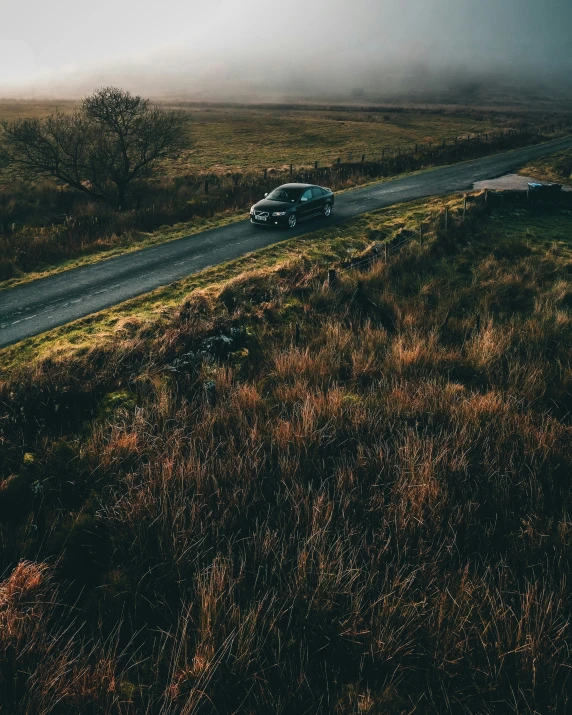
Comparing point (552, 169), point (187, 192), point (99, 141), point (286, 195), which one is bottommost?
point (552, 169)

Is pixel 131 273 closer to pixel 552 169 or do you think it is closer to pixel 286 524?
pixel 286 524

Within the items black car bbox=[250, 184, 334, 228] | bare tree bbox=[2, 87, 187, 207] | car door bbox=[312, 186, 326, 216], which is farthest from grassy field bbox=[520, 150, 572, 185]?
bare tree bbox=[2, 87, 187, 207]

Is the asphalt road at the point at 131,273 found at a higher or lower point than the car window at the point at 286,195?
lower

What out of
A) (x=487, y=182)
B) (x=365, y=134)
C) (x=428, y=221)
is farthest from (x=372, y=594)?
(x=365, y=134)

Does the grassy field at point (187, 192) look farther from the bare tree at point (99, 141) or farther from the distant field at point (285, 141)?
the bare tree at point (99, 141)

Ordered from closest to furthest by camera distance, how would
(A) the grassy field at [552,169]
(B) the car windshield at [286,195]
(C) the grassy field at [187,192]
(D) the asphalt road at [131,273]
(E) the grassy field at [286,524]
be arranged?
(E) the grassy field at [286,524] → (D) the asphalt road at [131,273] → (C) the grassy field at [187,192] → (B) the car windshield at [286,195] → (A) the grassy field at [552,169]

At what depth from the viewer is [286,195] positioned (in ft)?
57.6

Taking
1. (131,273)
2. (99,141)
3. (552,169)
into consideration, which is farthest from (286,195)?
(552,169)

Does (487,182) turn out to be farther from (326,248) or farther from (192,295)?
(192,295)

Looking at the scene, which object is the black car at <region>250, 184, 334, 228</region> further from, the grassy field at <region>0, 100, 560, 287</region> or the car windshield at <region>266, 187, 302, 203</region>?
the grassy field at <region>0, 100, 560, 287</region>

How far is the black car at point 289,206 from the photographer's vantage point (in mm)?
16969

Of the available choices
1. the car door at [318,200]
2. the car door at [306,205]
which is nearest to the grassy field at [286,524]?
the car door at [306,205]

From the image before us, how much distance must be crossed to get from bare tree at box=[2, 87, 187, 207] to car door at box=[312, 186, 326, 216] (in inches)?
434

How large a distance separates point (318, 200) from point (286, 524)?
53.0 feet
